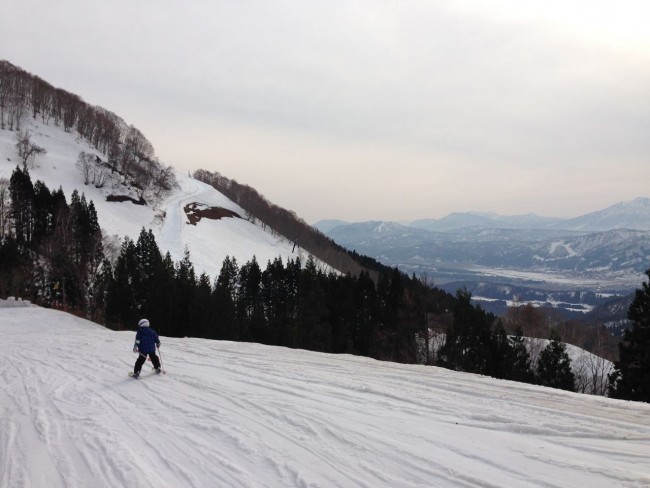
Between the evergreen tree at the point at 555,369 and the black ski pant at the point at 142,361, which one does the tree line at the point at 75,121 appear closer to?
the evergreen tree at the point at 555,369

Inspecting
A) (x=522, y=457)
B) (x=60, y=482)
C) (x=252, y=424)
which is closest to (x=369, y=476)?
(x=522, y=457)

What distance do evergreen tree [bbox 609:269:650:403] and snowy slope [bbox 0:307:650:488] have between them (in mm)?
18657

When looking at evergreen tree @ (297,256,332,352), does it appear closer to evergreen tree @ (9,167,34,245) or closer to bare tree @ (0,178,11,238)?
bare tree @ (0,178,11,238)

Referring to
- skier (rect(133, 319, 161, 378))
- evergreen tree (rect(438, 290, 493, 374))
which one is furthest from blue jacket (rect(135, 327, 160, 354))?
evergreen tree (rect(438, 290, 493, 374))

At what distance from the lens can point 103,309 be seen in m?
42.9

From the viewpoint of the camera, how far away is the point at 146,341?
1128cm

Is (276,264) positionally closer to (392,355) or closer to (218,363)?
(392,355)

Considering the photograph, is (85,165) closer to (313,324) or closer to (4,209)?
(4,209)

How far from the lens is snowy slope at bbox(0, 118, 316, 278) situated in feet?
238

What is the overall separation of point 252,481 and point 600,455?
4743 millimetres

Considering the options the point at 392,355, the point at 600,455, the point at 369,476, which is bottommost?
the point at 392,355

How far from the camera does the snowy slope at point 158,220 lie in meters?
72.4

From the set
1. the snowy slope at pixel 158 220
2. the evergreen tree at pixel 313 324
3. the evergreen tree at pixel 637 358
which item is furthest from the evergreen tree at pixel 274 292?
the evergreen tree at pixel 637 358

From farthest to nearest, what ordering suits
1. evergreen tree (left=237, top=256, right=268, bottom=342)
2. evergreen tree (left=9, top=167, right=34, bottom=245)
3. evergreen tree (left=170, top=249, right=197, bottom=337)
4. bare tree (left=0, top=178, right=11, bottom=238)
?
evergreen tree (left=237, top=256, right=268, bottom=342) < evergreen tree (left=9, top=167, right=34, bottom=245) < bare tree (left=0, top=178, right=11, bottom=238) < evergreen tree (left=170, top=249, right=197, bottom=337)
